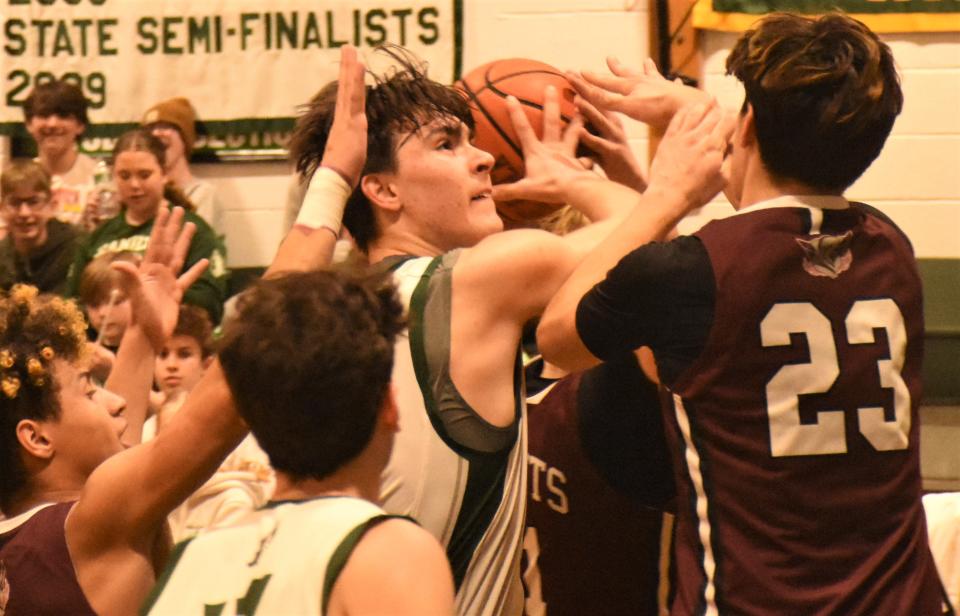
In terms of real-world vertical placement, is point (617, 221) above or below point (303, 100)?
above

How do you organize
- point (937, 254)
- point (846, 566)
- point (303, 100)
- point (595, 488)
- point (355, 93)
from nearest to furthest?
point (846, 566) < point (355, 93) < point (595, 488) < point (937, 254) < point (303, 100)

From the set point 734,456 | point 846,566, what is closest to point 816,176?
point 734,456

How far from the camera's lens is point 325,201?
273 cm

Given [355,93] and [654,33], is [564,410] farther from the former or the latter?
[654,33]

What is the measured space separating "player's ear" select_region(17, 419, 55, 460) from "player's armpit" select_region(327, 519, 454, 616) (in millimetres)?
1179

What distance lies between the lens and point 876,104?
7.76ft

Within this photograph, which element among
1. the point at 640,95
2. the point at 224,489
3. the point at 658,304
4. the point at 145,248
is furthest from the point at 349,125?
the point at 145,248

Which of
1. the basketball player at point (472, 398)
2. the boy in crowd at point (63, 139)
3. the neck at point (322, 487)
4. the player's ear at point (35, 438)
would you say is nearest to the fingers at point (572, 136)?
the basketball player at point (472, 398)

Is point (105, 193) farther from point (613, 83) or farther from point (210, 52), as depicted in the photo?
point (613, 83)

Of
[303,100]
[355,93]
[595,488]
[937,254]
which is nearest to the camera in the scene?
[355,93]

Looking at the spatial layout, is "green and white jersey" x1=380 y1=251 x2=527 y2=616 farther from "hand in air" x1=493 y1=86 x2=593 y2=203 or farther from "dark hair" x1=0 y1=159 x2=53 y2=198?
"dark hair" x1=0 y1=159 x2=53 y2=198

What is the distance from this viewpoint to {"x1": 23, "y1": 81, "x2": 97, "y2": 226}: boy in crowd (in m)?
6.85

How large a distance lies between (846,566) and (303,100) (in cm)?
499

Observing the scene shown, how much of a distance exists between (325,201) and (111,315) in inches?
120
